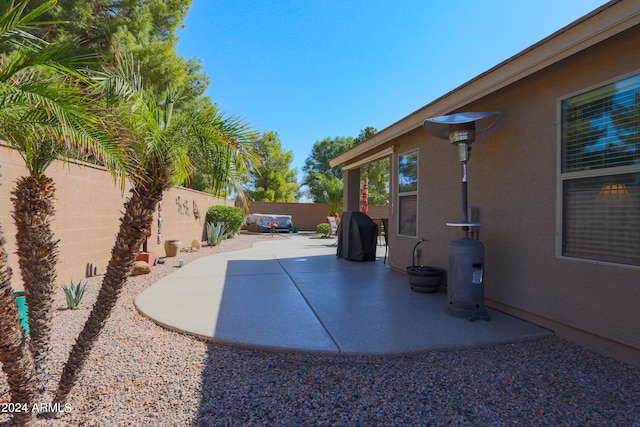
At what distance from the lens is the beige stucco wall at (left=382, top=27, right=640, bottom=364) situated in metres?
2.90

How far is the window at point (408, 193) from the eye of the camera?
20.0 feet

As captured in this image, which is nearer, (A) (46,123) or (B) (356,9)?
(A) (46,123)

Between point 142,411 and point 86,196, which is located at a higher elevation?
point 86,196

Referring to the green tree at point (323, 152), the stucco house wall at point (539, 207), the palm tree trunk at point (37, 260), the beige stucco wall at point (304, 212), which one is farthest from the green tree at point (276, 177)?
the palm tree trunk at point (37, 260)

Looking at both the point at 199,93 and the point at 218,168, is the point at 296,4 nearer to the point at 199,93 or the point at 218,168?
the point at 199,93

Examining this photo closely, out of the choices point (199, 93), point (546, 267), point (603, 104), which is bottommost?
point (546, 267)

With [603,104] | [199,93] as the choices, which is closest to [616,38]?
[603,104]

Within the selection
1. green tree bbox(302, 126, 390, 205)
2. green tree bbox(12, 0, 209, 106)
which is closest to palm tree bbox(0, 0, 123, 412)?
green tree bbox(12, 0, 209, 106)

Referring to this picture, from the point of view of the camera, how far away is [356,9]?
8.78 metres

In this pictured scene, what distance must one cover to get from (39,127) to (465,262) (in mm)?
3941

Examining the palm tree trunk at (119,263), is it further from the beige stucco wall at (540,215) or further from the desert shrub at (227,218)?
the desert shrub at (227,218)

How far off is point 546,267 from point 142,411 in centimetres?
385

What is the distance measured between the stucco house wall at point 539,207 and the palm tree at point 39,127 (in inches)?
153

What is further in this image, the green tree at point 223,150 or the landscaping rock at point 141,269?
the landscaping rock at point 141,269
